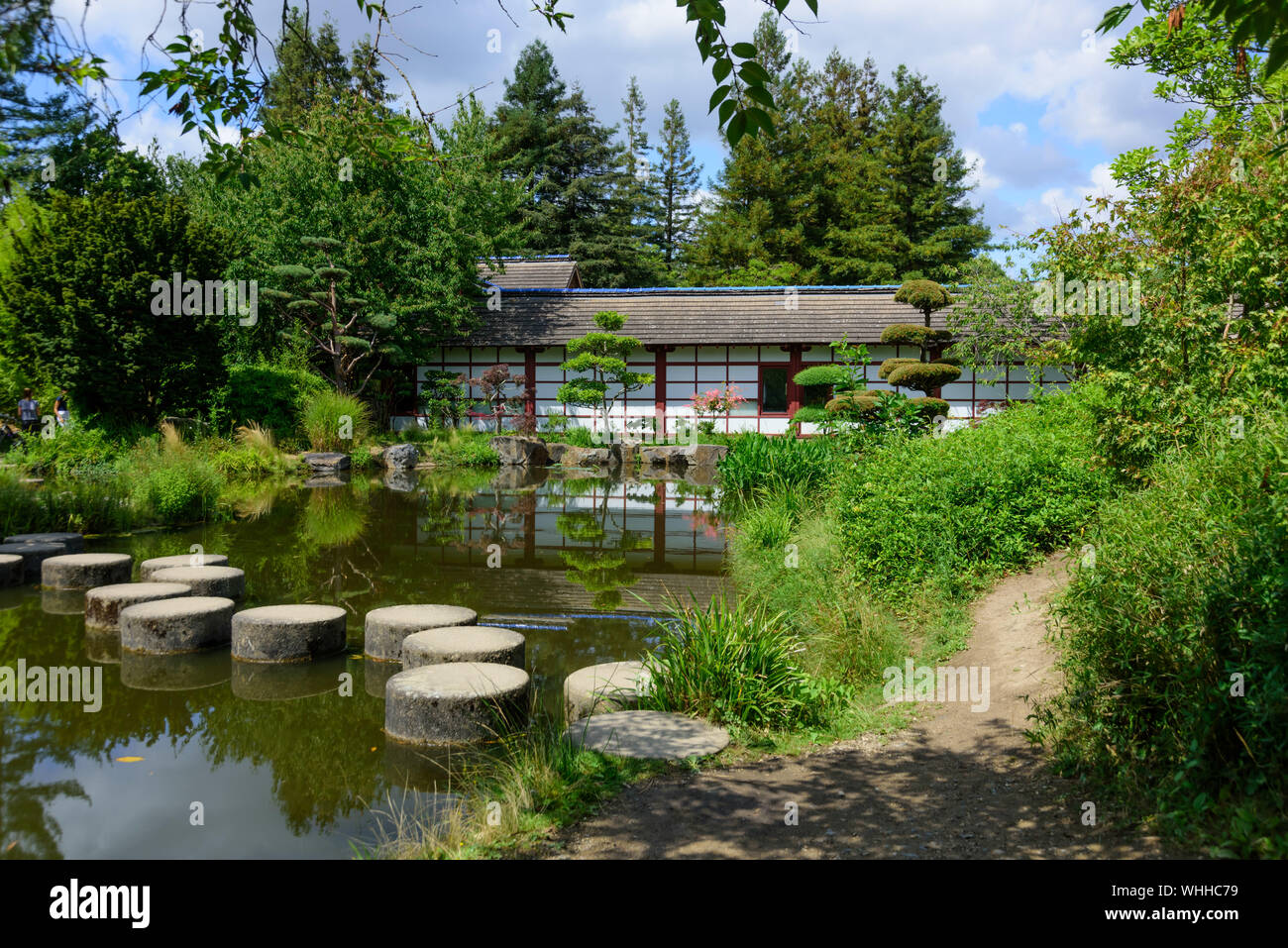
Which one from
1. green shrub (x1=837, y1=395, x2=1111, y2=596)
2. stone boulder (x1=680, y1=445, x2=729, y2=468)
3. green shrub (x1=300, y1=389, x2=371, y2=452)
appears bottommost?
green shrub (x1=837, y1=395, x2=1111, y2=596)

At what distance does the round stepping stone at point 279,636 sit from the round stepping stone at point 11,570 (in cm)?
338

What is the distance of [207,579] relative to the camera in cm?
693

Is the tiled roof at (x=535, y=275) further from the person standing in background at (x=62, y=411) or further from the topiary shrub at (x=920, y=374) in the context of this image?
the topiary shrub at (x=920, y=374)

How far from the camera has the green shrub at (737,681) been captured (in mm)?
4590

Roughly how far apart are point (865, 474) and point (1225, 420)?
300 cm

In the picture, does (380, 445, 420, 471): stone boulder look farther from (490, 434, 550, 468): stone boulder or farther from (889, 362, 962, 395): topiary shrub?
(889, 362, 962, 395): topiary shrub

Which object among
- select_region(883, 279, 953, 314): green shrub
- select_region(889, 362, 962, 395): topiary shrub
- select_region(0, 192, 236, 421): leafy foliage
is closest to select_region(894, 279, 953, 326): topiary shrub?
select_region(883, 279, 953, 314): green shrub

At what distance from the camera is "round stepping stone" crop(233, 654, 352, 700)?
534 centimetres

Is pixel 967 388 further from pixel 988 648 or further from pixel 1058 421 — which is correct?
pixel 988 648

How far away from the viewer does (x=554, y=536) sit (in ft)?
37.1

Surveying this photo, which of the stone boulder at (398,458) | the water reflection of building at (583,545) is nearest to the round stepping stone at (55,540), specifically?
the water reflection of building at (583,545)

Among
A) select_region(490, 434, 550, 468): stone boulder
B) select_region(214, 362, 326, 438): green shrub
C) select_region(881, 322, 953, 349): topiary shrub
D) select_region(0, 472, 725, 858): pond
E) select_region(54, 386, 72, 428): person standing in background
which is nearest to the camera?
select_region(0, 472, 725, 858): pond

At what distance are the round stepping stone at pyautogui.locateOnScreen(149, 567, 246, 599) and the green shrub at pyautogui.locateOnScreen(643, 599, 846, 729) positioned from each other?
404 centimetres

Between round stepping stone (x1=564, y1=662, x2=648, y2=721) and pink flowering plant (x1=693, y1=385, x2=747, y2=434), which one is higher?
pink flowering plant (x1=693, y1=385, x2=747, y2=434)
